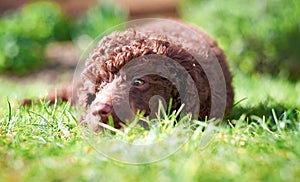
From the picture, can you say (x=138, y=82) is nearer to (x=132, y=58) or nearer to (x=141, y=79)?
(x=141, y=79)

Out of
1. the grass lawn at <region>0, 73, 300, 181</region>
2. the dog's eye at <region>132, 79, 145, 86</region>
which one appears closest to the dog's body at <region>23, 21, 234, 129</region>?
the dog's eye at <region>132, 79, 145, 86</region>

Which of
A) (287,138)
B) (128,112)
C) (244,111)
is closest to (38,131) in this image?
(128,112)

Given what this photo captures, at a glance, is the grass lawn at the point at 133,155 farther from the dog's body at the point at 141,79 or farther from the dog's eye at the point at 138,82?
the dog's eye at the point at 138,82

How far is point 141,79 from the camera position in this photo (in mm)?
3938

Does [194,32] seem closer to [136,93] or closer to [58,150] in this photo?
[136,93]

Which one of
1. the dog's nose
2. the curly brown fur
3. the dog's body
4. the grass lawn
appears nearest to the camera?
the grass lawn

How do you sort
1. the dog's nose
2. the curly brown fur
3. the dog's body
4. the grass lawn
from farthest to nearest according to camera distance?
1. the curly brown fur
2. the dog's body
3. the dog's nose
4. the grass lawn

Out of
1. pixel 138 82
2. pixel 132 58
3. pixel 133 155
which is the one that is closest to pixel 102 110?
pixel 138 82

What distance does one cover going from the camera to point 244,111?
4914 millimetres

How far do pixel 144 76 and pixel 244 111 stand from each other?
1353mm

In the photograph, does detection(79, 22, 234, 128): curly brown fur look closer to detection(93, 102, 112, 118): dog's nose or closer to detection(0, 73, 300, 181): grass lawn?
detection(93, 102, 112, 118): dog's nose

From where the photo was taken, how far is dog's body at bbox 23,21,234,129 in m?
3.79

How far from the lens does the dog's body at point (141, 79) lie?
3785 millimetres

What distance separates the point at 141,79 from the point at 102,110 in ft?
1.52
